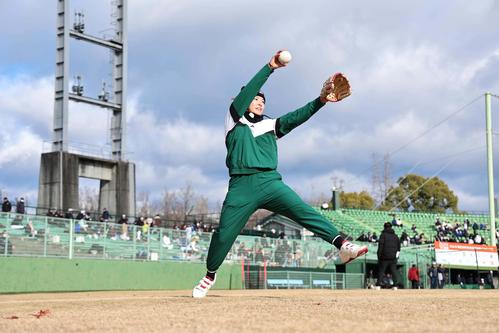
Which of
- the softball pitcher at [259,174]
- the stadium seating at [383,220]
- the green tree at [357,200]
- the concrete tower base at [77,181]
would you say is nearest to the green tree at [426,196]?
the green tree at [357,200]

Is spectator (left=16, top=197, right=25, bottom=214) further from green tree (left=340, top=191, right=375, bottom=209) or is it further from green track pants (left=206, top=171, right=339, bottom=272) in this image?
green tree (left=340, top=191, right=375, bottom=209)

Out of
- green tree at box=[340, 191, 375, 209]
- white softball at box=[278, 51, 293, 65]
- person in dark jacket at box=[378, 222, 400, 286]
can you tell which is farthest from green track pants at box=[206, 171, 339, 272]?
green tree at box=[340, 191, 375, 209]

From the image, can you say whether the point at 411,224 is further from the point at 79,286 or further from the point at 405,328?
the point at 405,328

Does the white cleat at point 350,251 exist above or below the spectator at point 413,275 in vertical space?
above

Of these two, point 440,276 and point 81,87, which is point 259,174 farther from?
point 81,87

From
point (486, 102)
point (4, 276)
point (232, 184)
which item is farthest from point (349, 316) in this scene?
point (486, 102)

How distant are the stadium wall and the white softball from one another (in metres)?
13.9

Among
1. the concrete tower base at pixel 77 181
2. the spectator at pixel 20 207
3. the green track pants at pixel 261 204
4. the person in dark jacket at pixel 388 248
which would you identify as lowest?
the person in dark jacket at pixel 388 248

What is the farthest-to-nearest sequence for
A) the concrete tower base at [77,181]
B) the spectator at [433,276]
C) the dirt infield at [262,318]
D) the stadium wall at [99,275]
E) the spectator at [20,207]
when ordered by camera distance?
1. the concrete tower base at [77,181]
2. the spectator at [433,276]
3. the spectator at [20,207]
4. the stadium wall at [99,275]
5. the dirt infield at [262,318]

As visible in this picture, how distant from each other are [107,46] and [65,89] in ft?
14.0

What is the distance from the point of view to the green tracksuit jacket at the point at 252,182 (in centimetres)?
822

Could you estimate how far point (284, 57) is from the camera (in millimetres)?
8156

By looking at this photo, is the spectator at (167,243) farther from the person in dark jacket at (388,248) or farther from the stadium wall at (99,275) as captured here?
the person in dark jacket at (388,248)

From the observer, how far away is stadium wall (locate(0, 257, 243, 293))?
20.1 m
